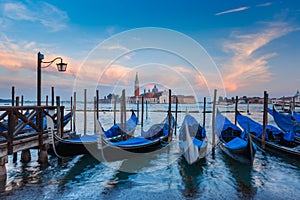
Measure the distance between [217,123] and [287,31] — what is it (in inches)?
166

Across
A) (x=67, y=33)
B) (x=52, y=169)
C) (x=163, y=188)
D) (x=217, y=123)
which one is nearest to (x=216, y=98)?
(x=217, y=123)

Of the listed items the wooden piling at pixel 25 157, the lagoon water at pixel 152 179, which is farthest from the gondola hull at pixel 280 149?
the wooden piling at pixel 25 157

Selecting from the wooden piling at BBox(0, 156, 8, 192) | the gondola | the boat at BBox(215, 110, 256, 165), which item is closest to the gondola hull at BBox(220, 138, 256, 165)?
the boat at BBox(215, 110, 256, 165)

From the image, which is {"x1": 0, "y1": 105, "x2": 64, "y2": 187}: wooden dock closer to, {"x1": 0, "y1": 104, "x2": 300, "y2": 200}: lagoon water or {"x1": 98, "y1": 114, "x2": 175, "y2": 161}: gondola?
{"x1": 0, "y1": 104, "x2": 300, "y2": 200}: lagoon water

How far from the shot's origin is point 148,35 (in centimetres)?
799

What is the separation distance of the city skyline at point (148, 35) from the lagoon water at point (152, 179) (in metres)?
3.10

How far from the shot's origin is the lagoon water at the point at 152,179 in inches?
163

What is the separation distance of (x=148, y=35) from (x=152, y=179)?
4.88 metres

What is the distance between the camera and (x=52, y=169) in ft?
18.0

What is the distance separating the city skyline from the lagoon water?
3104mm

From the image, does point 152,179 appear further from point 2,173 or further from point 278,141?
point 278,141

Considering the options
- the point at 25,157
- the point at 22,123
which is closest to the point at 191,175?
the point at 22,123

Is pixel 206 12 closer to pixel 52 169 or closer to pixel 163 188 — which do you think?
pixel 163 188

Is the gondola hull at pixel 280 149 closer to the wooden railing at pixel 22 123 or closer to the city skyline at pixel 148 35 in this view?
the city skyline at pixel 148 35
